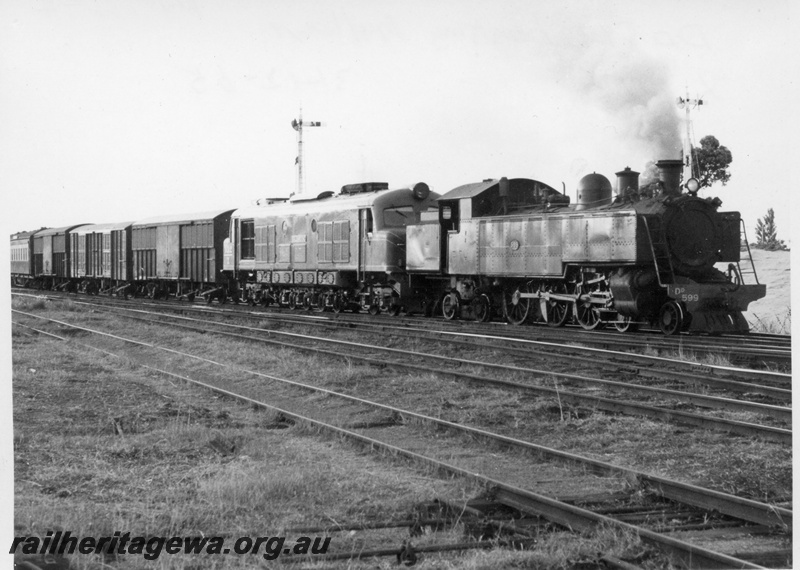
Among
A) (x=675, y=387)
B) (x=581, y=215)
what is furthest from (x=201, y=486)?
(x=581, y=215)

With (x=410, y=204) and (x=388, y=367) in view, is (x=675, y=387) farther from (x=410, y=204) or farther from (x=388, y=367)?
(x=410, y=204)

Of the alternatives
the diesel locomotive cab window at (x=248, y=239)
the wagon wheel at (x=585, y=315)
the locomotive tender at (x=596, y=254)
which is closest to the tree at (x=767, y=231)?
the locomotive tender at (x=596, y=254)

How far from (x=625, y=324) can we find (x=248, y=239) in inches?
587

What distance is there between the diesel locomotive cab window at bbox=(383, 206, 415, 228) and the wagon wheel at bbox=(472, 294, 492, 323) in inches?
130

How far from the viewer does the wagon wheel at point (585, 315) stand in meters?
17.4

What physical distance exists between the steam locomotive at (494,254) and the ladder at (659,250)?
0.09 feet

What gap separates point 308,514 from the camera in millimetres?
6082

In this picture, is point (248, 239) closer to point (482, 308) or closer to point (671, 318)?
point (482, 308)

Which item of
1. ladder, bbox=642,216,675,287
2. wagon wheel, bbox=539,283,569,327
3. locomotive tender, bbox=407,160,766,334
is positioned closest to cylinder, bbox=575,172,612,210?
locomotive tender, bbox=407,160,766,334

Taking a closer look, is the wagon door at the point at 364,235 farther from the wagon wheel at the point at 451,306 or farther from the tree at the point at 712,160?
the tree at the point at 712,160

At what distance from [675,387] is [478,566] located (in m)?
Answer: 6.59

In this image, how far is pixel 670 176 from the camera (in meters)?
16.2

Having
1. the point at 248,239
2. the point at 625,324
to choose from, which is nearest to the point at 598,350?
the point at 625,324

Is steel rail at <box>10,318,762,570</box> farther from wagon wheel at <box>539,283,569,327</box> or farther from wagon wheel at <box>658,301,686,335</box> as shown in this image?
wagon wheel at <box>539,283,569,327</box>
